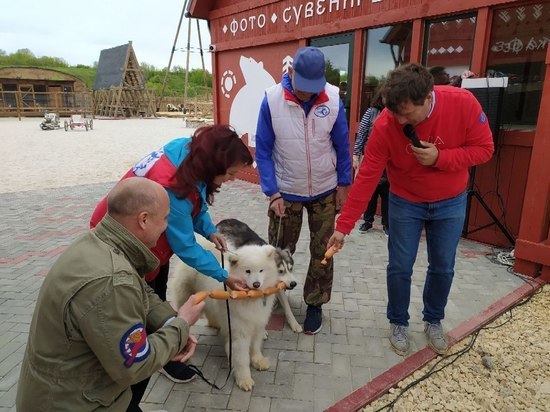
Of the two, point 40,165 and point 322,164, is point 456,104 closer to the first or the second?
point 322,164

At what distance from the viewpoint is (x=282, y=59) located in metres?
8.55

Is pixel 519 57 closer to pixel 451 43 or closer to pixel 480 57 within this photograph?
pixel 480 57

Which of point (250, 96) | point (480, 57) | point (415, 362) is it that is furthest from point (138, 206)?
point (250, 96)

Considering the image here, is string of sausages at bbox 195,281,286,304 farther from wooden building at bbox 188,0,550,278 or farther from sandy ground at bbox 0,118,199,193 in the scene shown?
sandy ground at bbox 0,118,199,193

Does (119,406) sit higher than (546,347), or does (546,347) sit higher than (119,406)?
(119,406)

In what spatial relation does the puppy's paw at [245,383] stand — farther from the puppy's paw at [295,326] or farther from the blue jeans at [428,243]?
the blue jeans at [428,243]

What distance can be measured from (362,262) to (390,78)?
10.4 ft

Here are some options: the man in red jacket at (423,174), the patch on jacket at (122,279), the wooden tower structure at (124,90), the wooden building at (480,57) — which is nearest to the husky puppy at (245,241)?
the man in red jacket at (423,174)

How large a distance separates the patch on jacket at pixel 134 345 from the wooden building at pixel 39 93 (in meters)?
42.5

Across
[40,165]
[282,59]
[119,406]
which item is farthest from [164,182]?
[40,165]

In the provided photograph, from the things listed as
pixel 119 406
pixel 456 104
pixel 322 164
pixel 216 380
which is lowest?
pixel 216 380

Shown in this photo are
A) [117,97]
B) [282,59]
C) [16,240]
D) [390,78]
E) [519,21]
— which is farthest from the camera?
[117,97]

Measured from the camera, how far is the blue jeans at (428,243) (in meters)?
3.09

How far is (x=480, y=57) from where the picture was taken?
5.46m
